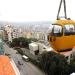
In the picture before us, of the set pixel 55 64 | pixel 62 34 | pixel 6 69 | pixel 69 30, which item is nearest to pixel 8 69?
pixel 6 69

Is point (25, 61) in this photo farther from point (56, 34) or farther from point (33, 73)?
point (56, 34)

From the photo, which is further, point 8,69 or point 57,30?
point 57,30

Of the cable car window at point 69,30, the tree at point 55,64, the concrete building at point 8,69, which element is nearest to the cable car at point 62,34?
the cable car window at point 69,30

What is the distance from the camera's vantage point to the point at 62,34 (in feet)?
12.6

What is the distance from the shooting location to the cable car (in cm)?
381

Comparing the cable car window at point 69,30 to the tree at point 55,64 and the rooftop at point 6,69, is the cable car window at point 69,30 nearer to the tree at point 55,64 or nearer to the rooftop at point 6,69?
the rooftop at point 6,69

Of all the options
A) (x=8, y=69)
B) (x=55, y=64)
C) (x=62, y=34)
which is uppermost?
(x=62, y=34)

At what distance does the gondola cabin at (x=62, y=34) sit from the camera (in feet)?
12.5

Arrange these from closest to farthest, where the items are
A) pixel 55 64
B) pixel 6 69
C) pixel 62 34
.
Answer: pixel 6 69 < pixel 62 34 < pixel 55 64

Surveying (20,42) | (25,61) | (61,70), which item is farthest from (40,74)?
(20,42)

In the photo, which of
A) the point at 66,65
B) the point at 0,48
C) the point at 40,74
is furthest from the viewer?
the point at 40,74

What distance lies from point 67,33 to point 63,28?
0.44 feet

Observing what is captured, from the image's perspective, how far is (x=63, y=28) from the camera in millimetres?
3811

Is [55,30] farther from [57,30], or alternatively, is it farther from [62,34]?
[62,34]
